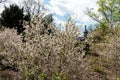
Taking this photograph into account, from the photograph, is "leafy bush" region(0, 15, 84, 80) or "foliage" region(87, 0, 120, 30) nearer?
"leafy bush" region(0, 15, 84, 80)

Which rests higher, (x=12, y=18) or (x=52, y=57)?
(x=12, y=18)

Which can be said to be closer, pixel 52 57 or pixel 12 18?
pixel 52 57

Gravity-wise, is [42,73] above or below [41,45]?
below

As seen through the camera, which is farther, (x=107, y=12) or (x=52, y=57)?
(x=107, y=12)

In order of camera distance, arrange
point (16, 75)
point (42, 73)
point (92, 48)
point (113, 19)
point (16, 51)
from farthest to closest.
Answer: point (113, 19) < point (92, 48) < point (16, 75) < point (16, 51) < point (42, 73)

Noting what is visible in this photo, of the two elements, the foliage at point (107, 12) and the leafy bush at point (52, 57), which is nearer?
the leafy bush at point (52, 57)

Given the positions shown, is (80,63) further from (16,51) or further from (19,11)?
(19,11)

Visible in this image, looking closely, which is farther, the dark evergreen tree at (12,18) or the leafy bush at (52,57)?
the dark evergreen tree at (12,18)

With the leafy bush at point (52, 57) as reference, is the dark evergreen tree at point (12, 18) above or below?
above

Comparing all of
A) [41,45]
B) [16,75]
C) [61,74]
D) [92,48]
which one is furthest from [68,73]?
[92,48]

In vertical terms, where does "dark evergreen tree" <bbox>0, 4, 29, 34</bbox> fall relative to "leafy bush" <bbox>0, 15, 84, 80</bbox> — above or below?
above

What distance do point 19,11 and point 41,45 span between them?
2584 cm

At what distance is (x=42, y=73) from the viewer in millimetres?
10531

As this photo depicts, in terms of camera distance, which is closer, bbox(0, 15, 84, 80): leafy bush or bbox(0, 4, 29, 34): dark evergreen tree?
bbox(0, 15, 84, 80): leafy bush
